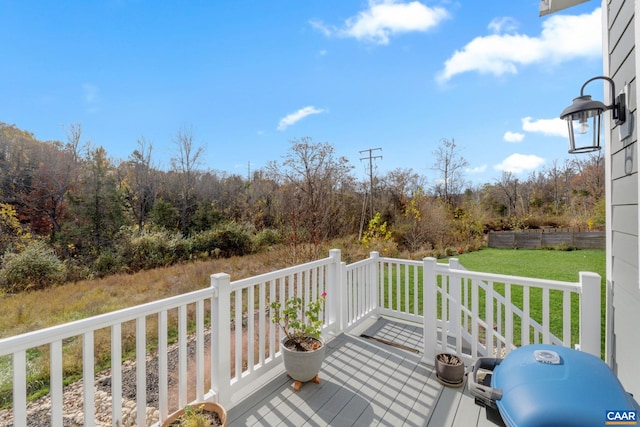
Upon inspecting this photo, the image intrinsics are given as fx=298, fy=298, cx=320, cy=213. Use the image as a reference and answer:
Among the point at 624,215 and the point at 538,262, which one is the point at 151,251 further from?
the point at 538,262

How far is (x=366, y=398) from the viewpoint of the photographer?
Result: 2275mm

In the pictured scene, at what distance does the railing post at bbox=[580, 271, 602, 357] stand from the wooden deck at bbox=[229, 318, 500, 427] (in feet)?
2.78

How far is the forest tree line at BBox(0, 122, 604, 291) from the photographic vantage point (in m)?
7.27

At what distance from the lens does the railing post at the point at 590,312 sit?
77.4 inches

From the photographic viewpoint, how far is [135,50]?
5.92 m

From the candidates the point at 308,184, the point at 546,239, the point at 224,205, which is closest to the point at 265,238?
the point at 224,205

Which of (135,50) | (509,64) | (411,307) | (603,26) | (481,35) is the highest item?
(135,50)

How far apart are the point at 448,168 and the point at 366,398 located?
12.5 metres

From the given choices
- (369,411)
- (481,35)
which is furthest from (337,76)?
(369,411)

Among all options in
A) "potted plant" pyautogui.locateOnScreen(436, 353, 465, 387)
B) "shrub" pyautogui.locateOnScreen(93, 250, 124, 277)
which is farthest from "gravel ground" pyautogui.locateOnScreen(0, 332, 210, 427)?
"shrub" pyautogui.locateOnScreen(93, 250, 124, 277)

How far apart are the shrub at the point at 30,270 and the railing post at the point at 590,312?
943cm

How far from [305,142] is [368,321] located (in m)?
4.67

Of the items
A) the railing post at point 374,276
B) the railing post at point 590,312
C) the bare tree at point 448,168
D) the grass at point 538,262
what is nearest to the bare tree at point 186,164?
the railing post at point 374,276

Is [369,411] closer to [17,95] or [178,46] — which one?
[178,46]
